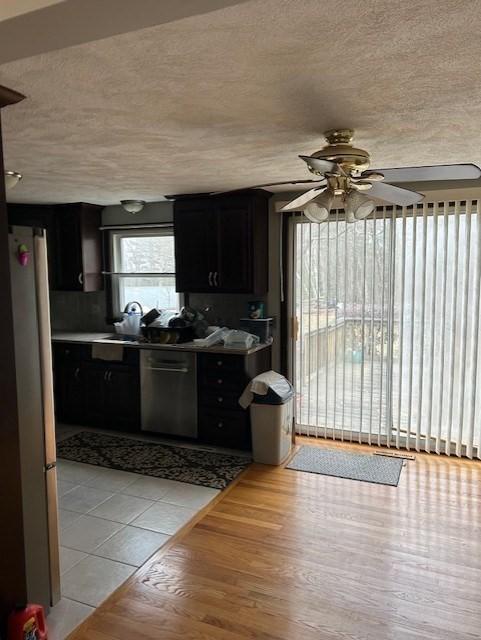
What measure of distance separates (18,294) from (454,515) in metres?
2.92

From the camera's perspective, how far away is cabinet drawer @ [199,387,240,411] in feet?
14.0

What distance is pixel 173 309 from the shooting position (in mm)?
5141

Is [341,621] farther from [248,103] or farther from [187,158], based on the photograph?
[187,158]

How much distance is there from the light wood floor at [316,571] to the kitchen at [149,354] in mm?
347

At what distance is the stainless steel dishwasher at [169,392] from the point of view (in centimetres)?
446

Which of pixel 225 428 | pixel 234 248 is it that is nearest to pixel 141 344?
pixel 225 428

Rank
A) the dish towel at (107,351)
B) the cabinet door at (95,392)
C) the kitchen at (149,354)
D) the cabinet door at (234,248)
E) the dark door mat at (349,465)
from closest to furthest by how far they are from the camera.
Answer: the kitchen at (149,354) < the dark door mat at (349,465) < the cabinet door at (234,248) < the dish towel at (107,351) < the cabinet door at (95,392)

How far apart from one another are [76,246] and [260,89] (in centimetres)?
372

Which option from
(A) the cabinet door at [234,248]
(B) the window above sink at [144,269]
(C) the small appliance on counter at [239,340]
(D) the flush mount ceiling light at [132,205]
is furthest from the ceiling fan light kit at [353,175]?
(B) the window above sink at [144,269]

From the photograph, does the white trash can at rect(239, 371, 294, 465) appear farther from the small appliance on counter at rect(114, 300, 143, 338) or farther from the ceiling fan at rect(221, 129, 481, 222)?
the ceiling fan at rect(221, 129, 481, 222)

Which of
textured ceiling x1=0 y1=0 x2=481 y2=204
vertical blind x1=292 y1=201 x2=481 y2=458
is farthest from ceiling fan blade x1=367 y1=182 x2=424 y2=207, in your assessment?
vertical blind x1=292 y1=201 x2=481 y2=458

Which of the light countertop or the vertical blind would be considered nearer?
the vertical blind

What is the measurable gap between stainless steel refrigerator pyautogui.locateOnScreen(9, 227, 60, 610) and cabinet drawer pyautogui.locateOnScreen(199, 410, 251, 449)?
2.10m

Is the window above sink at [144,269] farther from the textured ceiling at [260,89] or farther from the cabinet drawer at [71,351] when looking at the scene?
the textured ceiling at [260,89]
